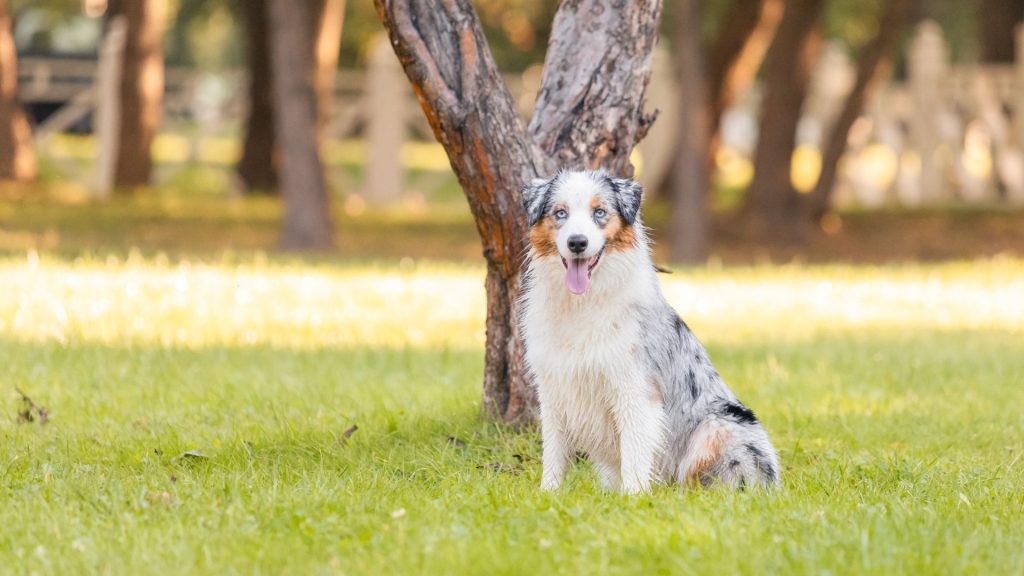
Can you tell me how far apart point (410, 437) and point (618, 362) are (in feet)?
6.00

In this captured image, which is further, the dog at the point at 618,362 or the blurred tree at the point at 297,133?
the blurred tree at the point at 297,133

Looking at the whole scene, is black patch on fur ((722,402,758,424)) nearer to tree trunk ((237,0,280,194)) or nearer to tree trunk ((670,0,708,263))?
tree trunk ((670,0,708,263))

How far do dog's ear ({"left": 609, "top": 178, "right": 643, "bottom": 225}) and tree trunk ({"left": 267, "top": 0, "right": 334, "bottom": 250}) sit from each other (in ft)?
40.1

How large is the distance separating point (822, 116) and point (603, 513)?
24.5m

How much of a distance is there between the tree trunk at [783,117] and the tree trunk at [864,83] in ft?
2.49

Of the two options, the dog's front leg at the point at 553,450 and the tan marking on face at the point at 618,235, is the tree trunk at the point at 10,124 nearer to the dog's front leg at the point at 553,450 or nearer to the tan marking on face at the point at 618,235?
the dog's front leg at the point at 553,450

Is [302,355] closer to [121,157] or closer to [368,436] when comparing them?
[368,436]

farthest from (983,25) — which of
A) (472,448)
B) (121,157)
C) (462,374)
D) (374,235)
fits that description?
(472,448)

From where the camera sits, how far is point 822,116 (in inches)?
1145

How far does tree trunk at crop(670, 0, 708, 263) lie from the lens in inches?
719

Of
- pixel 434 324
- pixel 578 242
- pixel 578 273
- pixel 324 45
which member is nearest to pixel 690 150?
pixel 324 45

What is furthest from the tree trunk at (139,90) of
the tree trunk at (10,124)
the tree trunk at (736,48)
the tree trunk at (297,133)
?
the tree trunk at (736,48)

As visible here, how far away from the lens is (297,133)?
18.1 metres

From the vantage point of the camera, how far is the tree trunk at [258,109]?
87.5 feet
